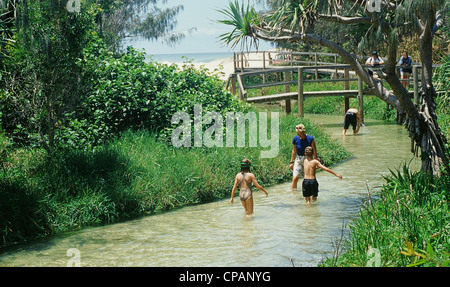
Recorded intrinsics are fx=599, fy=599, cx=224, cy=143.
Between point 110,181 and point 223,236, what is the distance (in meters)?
2.90

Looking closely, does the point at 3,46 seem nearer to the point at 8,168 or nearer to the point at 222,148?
the point at 8,168

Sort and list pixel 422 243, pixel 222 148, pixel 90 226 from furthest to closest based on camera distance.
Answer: pixel 222 148
pixel 90 226
pixel 422 243

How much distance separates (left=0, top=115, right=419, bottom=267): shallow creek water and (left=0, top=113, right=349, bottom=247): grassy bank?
1.24ft

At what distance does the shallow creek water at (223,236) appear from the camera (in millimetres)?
8070

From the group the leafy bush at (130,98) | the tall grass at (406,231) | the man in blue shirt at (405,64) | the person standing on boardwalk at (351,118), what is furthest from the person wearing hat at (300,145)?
the man in blue shirt at (405,64)

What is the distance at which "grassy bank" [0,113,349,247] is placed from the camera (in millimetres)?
9648

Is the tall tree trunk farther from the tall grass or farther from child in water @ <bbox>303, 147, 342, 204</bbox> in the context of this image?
child in water @ <bbox>303, 147, 342, 204</bbox>

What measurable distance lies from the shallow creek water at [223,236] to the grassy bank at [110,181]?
377mm

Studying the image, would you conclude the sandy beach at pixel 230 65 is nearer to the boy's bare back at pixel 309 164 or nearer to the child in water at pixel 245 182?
the boy's bare back at pixel 309 164

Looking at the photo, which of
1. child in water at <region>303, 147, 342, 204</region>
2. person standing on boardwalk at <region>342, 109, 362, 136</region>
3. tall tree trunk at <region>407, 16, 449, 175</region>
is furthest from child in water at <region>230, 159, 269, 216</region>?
person standing on boardwalk at <region>342, 109, 362, 136</region>

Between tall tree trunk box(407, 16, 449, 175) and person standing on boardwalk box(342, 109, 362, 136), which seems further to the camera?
person standing on boardwalk box(342, 109, 362, 136)

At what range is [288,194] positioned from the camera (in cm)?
1235
